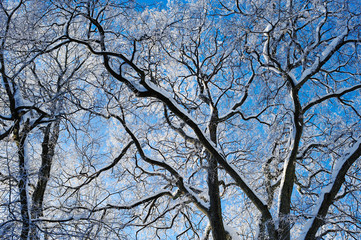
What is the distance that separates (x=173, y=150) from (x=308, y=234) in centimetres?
402

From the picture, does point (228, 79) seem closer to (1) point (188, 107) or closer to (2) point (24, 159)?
(1) point (188, 107)

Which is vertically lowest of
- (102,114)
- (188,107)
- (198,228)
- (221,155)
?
(198,228)

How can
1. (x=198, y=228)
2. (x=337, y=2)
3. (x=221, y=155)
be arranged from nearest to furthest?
(x=337, y=2), (x=221, y=155), (x=198, y=228)

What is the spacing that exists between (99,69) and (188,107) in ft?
8.87

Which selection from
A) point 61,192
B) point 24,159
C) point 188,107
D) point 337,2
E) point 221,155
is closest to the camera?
point 24,159

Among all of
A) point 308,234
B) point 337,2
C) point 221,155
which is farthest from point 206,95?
point 308,234

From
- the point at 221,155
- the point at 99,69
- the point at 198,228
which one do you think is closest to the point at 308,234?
the point at 221,155

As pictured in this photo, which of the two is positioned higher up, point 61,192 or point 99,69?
point 99,69

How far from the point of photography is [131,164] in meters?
7.59

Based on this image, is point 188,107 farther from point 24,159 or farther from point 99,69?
point 24,159

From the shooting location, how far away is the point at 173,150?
26.5 feet

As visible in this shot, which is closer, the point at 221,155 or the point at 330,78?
the point at 221,155

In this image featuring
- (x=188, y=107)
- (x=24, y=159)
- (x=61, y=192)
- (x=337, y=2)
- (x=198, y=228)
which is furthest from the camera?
(x=188, y=107)

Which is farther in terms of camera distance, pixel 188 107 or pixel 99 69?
pixel 188 107
